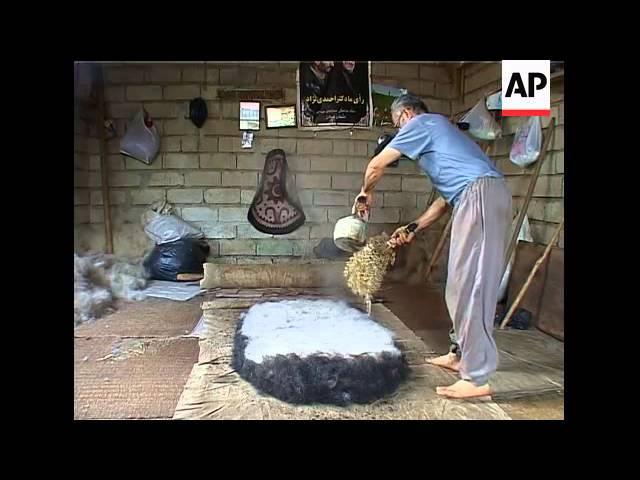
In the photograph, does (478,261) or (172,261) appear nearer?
(478,261)

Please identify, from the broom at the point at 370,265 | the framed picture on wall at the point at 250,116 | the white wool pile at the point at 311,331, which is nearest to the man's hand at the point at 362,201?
the broom at the point at 370,265

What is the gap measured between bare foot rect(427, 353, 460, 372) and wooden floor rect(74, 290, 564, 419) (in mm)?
84

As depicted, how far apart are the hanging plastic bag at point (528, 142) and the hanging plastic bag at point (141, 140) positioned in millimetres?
2337

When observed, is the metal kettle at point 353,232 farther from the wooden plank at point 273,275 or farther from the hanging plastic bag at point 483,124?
the hanging plastic bag at point 483,124

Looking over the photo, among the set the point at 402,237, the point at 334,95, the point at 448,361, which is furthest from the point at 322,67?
the point at 448,361

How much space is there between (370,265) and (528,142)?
1.14 metres

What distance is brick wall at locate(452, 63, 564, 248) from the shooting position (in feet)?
10.6

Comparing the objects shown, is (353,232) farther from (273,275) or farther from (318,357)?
(273,275)

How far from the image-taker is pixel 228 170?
4152 mm

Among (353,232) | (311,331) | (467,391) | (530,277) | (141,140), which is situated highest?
(141,140)

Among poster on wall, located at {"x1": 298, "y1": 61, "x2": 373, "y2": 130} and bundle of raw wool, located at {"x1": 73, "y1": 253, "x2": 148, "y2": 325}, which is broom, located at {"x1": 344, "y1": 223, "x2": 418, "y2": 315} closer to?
poster on wall, located at {"x1": 298, "y1": 61, "x2": 373, "y2": 130}

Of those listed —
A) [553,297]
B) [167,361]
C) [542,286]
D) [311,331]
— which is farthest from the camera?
[542,286]

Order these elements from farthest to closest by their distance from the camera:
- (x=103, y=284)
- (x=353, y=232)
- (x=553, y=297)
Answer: (x=103, y=284) < (x=553, y=297) < (x=353, y=232)

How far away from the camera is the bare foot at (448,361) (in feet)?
8.65
